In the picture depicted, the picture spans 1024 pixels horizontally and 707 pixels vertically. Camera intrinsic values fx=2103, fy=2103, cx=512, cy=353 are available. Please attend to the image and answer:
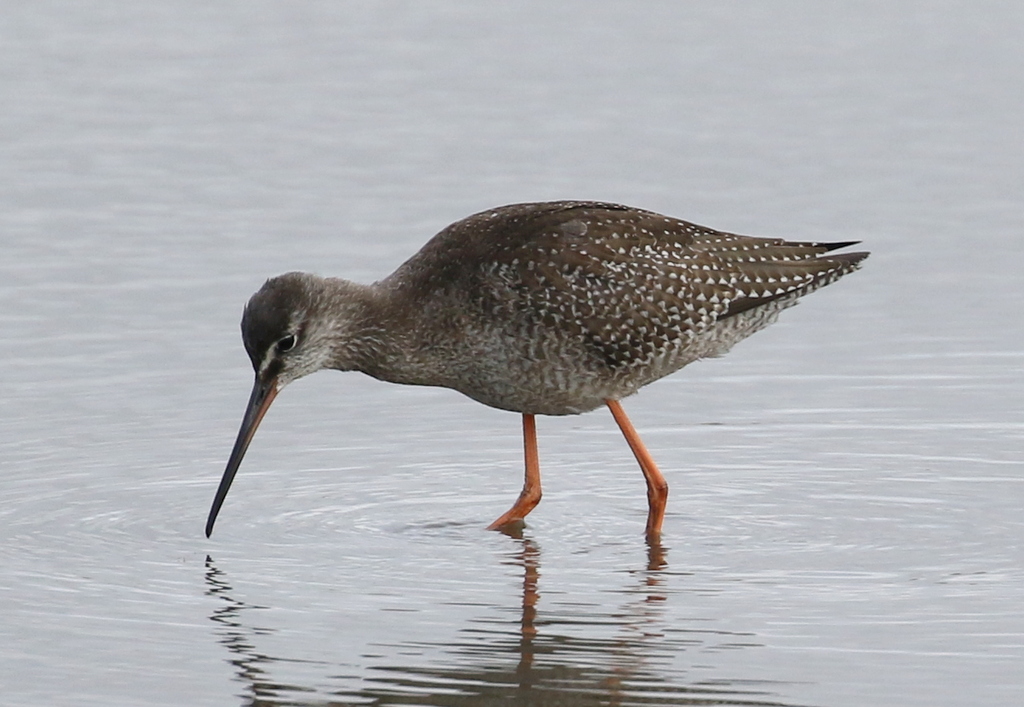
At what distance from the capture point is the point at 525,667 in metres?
8.91

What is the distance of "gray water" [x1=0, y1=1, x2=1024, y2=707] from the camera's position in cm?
912

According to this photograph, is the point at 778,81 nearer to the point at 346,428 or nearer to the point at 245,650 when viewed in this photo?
the point at 346,428

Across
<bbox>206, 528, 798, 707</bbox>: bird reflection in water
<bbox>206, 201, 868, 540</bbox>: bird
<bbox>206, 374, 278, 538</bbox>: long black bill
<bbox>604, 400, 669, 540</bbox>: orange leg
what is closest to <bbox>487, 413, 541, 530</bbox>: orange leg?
<bbox>206, 201, 868, 540</bbox>: bird

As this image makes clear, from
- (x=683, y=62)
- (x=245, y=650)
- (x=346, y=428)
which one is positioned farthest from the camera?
(x=683, y=62)

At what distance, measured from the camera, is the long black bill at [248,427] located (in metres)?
11.0

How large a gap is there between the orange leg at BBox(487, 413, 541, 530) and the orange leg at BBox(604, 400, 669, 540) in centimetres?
47

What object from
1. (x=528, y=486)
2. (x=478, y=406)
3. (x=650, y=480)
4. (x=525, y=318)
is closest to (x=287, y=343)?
(x=525, y=318)

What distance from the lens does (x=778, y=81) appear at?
20641mm

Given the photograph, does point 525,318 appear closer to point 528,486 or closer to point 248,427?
point 528,486

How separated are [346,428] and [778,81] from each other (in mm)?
8918

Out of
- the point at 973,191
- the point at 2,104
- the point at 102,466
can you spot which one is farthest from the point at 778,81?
the point at 102,466

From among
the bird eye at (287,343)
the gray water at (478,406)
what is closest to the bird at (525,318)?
the bird eye at (287,343)

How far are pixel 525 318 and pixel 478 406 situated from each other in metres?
2.38

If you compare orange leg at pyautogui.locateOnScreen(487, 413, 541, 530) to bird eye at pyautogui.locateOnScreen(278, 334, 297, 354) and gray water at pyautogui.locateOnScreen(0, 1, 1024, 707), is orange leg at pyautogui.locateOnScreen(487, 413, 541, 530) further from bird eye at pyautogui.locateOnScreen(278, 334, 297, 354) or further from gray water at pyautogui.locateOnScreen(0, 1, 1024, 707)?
bird eye at pyautogui.locateOnScreen(278, 334, 297, 354)
